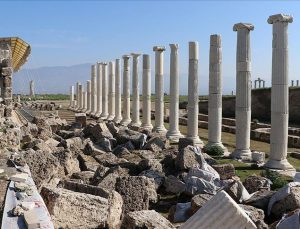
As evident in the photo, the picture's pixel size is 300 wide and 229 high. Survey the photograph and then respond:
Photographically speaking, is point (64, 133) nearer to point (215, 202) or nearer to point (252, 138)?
point (252, 138)

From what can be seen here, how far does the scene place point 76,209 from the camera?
788cm

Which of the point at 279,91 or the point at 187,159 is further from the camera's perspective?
the point at 279,91

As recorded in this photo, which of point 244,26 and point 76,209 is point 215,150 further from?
point 76,209

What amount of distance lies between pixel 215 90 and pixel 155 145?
14.9 ft

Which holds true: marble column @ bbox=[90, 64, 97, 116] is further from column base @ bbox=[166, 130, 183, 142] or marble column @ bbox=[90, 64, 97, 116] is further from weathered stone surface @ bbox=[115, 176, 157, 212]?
weathered stone surface @ bbox=[115, 176, 157, 212]

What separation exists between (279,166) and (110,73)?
23.6 meters

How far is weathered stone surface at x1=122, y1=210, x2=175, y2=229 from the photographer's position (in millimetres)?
A: 7828

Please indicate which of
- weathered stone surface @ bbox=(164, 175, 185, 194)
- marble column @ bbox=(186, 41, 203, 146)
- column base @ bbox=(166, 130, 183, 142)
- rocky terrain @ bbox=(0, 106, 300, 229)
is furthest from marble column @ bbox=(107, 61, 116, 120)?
weathered stone surface @ bbox=(164, 175, 185, 194)

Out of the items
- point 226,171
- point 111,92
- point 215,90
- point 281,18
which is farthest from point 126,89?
point 226,171

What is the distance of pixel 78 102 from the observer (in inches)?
2165

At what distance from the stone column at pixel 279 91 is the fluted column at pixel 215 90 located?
14.2 feet

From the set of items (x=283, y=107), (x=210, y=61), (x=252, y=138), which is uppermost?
(x=210, y=61)

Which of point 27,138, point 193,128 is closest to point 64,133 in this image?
point 27,138

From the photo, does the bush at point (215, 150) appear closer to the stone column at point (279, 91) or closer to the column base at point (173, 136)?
the stone column at point (279, 91)
